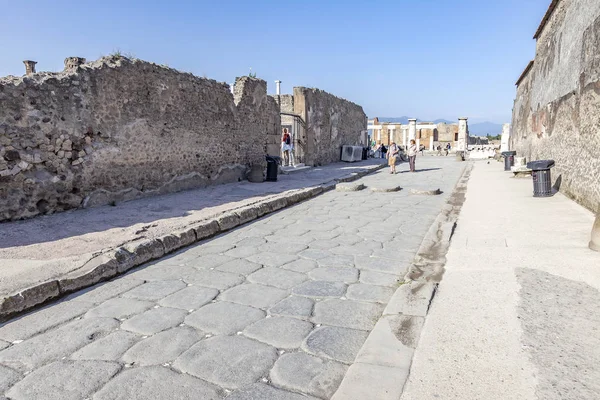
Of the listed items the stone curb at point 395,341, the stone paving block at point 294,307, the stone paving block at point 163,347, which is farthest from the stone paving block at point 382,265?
the stone paving block at point 163,347

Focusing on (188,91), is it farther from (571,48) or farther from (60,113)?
(571,48)

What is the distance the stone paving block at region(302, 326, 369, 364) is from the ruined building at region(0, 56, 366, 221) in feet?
16.0

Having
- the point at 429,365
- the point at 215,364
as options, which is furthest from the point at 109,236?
the point at 429,365

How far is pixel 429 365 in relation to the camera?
2.06 m

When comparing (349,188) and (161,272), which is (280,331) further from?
(349,188)

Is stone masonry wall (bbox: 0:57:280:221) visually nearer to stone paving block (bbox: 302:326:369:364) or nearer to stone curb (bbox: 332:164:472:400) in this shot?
stone paving block (bbox: 302:326:369:364)

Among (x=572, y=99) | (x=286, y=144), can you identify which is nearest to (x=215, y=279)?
(x=572, y=99)

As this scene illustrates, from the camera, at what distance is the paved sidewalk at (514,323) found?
1.87m

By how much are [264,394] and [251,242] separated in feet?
9.99

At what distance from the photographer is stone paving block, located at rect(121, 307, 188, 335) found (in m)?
2.58

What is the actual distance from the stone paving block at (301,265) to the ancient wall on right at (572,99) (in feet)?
12.5

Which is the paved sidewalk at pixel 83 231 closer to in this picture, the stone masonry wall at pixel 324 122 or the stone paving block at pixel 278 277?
the stone paving block at pixel 278 277

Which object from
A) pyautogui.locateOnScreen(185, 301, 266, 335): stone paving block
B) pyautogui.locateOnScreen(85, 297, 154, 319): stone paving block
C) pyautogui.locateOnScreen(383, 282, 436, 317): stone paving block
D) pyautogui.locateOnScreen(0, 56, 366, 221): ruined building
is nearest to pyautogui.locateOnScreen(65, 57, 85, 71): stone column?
pyautogui.locateOnScreen(0, 56, 366, 221): ruined building

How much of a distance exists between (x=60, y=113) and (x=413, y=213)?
5576mm
